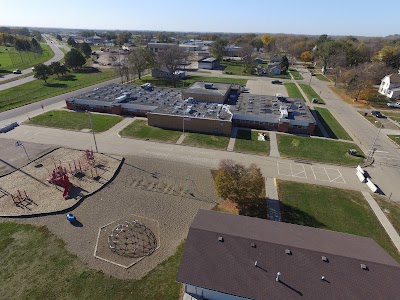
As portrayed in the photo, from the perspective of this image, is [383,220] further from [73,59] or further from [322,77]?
[73,59]

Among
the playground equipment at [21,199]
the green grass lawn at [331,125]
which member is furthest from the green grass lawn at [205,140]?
the playground equipment at [21,199]

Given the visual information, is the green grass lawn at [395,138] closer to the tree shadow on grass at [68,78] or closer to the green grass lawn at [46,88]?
the green grass lawn at [46,88]

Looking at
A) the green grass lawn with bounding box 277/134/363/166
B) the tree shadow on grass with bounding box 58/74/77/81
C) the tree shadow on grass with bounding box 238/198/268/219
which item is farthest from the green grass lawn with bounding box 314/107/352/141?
the tree shadow on grass with bounding box 58/74/77/81

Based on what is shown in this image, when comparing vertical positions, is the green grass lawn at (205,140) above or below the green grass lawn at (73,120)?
below

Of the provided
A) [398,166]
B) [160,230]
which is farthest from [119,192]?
[398,166]

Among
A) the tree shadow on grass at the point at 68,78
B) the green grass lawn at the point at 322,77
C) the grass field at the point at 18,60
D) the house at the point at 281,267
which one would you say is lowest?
the tree shadow on grass at the point at 68,78

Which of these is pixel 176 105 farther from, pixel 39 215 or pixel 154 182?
pixel 39 215
